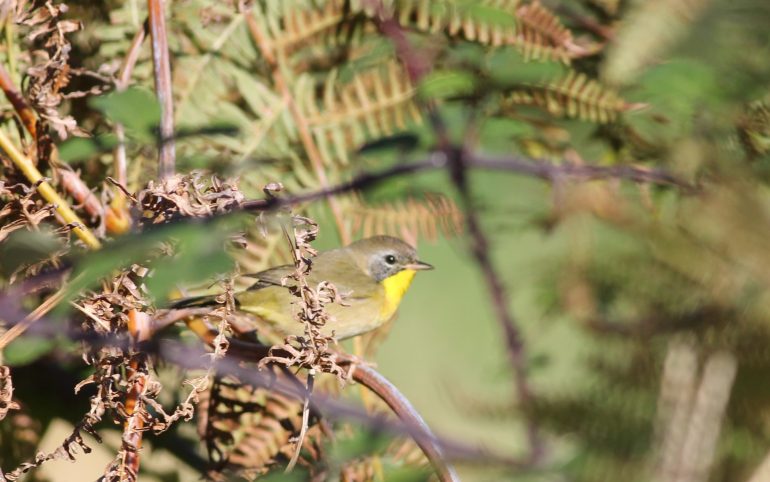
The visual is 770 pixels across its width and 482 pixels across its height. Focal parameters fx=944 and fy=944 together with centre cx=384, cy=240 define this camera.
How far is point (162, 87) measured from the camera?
2.68 feet

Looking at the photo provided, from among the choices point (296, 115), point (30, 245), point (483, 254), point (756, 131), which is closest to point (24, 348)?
point (30, 245)

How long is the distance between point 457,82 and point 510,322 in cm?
30

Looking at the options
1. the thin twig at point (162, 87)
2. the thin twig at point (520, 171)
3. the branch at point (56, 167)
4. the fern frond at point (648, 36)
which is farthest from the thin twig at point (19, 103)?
the fern frond at point (648, 36)

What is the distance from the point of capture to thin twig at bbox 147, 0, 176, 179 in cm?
78

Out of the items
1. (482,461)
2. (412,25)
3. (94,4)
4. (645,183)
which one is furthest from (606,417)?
(94,4)

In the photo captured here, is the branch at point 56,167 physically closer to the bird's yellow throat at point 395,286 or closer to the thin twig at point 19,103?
the thin twig at point 19,103

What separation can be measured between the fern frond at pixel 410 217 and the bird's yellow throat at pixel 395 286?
1.38 feet

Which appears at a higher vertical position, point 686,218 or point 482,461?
point 686,218

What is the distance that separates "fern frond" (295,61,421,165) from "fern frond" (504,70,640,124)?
0.42 ft

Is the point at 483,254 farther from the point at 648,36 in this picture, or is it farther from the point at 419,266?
the point at 419,266

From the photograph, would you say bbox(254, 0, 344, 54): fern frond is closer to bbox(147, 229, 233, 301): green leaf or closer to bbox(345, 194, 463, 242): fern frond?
bbox(345, 194, 463, 242): fern frond

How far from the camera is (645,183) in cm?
103

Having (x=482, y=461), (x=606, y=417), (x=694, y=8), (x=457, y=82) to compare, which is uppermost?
(x=694, y=8)

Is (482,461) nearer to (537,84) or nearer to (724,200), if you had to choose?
(724,200)
